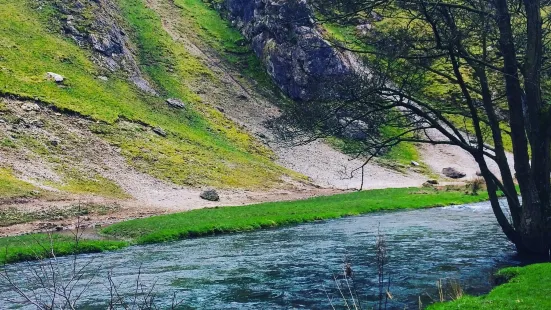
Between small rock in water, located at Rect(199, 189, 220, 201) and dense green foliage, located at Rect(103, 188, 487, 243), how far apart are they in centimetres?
802

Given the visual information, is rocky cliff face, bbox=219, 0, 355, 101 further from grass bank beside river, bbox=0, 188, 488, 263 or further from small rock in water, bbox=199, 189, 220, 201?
grass bank beside river, bbox=0, 188, 488, 263

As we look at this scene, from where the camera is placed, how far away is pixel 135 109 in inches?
3081

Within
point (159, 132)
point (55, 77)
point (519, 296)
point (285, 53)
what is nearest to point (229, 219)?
point (519, 296)

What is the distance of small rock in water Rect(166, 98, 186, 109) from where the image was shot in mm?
87750

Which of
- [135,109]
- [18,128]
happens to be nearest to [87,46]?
[135,109]

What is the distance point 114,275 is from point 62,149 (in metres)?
41.3

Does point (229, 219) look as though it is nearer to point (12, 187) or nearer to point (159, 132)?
point (12, 187)

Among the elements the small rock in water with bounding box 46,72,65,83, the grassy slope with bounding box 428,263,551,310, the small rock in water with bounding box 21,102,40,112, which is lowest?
the grassy slope with bounding box 428,263,551,310

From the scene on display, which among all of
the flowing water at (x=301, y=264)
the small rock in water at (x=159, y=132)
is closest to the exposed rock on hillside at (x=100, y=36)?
the small rock in water at (x=159, y=132)

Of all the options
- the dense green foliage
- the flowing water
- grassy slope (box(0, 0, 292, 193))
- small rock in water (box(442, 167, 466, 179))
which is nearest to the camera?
the flowing water

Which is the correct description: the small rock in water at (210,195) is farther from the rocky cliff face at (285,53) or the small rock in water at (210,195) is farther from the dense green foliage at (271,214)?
the rocky cliff face at (285,53)

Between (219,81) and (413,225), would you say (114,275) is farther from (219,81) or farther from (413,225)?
(219,81)

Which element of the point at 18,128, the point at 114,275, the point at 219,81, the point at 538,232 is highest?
the point at 219,81

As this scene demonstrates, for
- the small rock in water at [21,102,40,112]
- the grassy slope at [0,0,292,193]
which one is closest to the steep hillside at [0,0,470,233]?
the small rock in water at [21,102,40,112]
